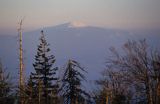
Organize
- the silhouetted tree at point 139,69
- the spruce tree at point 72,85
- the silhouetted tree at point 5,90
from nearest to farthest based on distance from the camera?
the silhouetted tree at point 5,90 < the spruce tree at point 72,85 < the silhouetted tree at point 139,69

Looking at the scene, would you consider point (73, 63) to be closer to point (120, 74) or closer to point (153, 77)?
point (153, 77)

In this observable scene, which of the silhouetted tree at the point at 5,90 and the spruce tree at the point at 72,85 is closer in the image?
the silhouetted tree at the point at 5,90

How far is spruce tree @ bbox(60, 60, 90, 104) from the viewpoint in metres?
18.1

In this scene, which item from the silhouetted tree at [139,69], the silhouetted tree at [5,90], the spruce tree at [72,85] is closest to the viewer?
the silhouetted tree at [5,90]

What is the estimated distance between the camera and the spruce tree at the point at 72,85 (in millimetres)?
18078

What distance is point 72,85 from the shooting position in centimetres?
1834

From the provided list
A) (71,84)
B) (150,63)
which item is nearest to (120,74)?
(150,63)

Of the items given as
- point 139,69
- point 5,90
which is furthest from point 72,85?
point 139,69

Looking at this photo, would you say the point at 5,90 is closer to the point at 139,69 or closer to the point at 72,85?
the point at 72,85

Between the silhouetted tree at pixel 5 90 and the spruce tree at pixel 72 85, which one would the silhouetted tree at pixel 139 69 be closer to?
the spruce tree at pixel 72 85

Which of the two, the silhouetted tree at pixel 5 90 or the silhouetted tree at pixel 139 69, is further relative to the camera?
the silhouetted tree at pixel 139 69

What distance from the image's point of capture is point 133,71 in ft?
80.7

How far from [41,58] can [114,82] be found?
711 centimetres

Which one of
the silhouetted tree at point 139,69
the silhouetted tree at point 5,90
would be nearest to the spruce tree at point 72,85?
the silhouetted tree at point 5,90
